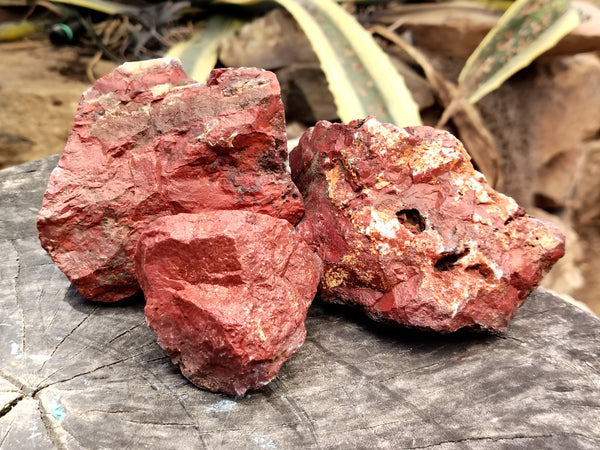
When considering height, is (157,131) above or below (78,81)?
above

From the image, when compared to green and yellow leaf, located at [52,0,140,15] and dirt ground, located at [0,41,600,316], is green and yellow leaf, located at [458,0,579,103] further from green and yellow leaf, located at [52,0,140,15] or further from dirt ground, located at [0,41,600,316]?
green and yellow leaf, located at [52,0,140,15]

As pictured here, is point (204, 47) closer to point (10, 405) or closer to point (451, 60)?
point (451, 60)

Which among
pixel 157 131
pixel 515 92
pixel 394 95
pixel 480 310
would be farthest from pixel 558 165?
pixel 157 131

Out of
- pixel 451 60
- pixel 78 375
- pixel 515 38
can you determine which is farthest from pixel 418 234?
pixel 451 60

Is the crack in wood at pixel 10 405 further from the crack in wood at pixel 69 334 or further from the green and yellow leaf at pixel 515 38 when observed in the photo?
the green and yellow leaf at pixel 515 38

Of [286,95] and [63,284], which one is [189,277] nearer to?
[63,284]

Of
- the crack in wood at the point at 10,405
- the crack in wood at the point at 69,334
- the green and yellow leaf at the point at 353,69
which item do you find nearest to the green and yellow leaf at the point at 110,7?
the green and yellow leaf at the point at 353,69
